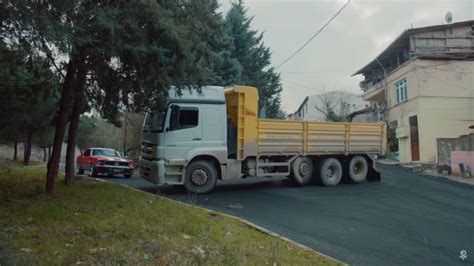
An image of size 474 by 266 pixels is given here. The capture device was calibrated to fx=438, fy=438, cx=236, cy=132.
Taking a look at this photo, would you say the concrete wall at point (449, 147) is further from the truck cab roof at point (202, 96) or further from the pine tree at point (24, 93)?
the pine tree at point (24, 93)

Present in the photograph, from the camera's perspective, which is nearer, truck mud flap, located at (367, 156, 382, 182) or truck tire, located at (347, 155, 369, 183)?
truck tire, located at (347, 155, 369, 183)

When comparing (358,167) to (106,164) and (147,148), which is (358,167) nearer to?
(147,148)

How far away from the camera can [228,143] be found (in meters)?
14.3

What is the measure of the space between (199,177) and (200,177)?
0.10 feet

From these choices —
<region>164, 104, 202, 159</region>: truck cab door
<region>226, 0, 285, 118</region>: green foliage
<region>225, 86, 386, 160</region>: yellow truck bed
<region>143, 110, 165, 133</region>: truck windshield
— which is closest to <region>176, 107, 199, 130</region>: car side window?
<region>164, 104, 202, 159</region>: truck cab door

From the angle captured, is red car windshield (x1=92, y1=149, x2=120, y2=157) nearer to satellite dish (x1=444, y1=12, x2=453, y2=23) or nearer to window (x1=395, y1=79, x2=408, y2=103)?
window (x1=395, y1=79, x2=408, y2=103)

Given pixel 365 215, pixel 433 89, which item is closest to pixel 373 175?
pixel 365 215

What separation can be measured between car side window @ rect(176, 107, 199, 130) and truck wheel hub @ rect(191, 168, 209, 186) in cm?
144

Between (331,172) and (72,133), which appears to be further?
(331,172)

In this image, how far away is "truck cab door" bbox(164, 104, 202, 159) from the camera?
1327 centimetres

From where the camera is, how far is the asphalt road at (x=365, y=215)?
7.30 m

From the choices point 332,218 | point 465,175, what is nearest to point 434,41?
point 465,175

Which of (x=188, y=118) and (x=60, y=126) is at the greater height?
(x=188, y=118)

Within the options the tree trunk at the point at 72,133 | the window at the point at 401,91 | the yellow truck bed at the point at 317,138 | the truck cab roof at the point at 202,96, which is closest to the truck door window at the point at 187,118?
the truck cab roof at the point at 202,96
